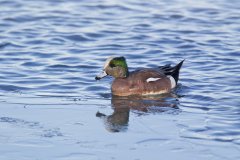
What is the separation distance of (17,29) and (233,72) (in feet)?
20.8

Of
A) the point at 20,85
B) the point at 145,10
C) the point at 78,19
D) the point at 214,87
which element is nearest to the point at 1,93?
the point at 20,85

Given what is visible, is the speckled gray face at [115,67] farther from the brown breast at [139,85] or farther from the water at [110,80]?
the water at [110,80]

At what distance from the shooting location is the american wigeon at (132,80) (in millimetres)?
13172

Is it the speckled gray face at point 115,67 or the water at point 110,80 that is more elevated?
the speckled gray face at point 115,67

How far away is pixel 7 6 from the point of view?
21.4m

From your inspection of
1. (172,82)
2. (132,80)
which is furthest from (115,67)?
(172,82)

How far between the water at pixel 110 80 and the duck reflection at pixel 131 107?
0.05 ft

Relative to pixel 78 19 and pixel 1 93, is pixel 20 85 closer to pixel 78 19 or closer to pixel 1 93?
pixel 1 93

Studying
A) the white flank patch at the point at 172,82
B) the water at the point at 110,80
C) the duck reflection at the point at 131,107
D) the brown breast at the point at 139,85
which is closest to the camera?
the water at the point at 110,80

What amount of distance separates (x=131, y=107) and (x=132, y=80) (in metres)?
1.17

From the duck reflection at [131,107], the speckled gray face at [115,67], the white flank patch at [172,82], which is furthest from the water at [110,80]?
the speckled gray face at [115,67]

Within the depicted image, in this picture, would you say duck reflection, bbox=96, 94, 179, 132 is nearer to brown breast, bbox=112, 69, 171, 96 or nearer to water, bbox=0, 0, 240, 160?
water, bbox=0, 0, 240, 160

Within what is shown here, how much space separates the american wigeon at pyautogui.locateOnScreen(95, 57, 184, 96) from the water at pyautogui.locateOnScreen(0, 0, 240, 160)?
0.24 meters

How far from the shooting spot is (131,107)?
1220cm
